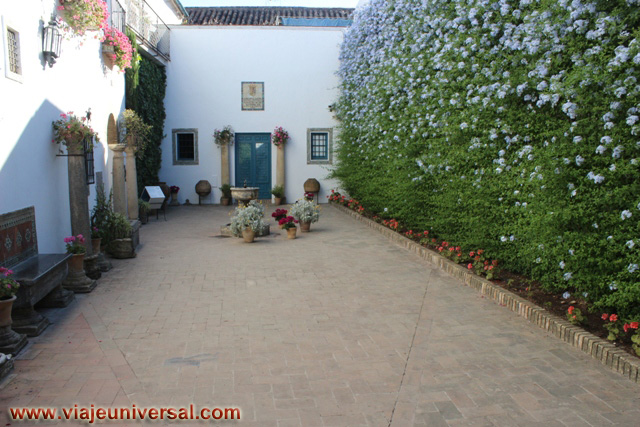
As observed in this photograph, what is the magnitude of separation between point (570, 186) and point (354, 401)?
8.51 ft

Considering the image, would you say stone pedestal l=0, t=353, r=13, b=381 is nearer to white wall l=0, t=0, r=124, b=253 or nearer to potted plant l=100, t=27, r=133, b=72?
white wall l=0, t=0, r=124, b=253

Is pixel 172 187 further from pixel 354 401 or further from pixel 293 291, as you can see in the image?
pixel 354 401

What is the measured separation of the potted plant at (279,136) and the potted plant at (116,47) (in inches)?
301

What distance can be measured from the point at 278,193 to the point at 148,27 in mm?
6288

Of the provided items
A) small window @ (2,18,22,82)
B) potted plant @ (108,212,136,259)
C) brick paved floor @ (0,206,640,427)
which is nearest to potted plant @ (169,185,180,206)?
potted plant @ (108,212,136,259)

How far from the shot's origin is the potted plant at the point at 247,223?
9.83 meters

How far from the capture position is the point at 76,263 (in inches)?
252

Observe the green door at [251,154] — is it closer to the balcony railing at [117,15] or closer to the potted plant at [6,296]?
the balcony railing at [117,15]

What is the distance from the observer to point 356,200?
47.4 ft

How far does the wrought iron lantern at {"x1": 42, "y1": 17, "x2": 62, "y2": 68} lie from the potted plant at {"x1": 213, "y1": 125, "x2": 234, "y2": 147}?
10714mm

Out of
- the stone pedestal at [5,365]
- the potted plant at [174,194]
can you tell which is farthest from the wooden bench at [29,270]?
the potted plant at [174,194]

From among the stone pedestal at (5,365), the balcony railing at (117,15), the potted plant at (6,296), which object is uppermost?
the balcony railing at (117,15)

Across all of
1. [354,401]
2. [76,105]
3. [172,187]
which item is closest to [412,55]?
[76,105]

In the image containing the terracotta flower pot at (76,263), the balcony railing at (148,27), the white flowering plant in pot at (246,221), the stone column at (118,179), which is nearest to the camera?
the terracotta flower pot at (76,263)
